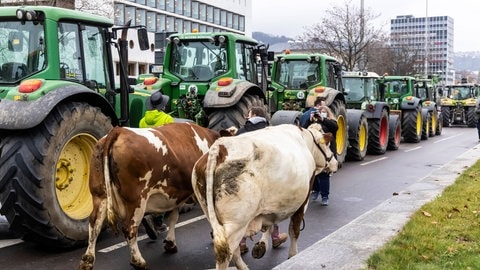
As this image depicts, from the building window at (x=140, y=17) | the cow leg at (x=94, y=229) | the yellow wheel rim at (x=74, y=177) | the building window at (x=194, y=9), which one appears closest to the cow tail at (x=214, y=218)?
the cow leg at (x=94, y=229)

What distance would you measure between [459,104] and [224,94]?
88.5 ft

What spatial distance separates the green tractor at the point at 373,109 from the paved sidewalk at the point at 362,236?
786cm

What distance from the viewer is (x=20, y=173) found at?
6.34 metres

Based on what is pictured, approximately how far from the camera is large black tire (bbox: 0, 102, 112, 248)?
6.35m

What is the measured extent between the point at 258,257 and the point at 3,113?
3.23 meters

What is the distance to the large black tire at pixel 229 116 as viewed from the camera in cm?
1008

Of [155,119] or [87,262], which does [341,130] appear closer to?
[155,119]

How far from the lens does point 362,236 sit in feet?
21.6

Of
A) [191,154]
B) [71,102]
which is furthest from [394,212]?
[71,102]

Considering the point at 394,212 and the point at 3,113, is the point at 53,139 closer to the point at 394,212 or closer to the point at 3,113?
the point at 3,113

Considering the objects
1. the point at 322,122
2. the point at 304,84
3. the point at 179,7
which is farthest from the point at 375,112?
the point at 179,7

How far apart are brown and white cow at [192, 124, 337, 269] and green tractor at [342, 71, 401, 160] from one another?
12.4m

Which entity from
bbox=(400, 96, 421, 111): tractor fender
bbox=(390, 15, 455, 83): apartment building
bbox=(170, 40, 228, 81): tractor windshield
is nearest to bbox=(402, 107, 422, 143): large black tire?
bbox=(400, 96, 421, 111): tractor fender

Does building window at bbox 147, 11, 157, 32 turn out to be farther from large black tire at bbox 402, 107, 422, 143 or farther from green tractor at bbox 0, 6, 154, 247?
green tractor at bbox 0, 6, 154, 247
